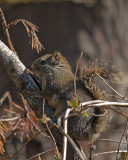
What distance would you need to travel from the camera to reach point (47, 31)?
389 cm

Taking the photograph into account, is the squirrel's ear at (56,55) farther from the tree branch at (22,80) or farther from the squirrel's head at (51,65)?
the tree branch at (22,80)

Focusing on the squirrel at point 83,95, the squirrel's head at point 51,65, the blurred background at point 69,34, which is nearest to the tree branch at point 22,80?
the squirrel at point 83,95

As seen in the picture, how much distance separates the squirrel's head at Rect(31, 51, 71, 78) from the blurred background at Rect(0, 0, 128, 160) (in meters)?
1.19

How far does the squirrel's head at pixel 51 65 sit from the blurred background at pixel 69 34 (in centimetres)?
119

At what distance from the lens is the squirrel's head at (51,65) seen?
2.31m

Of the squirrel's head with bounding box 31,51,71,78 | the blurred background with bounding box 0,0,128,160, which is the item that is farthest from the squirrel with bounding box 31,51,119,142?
the blurred background with bounding box 0,0,128,160

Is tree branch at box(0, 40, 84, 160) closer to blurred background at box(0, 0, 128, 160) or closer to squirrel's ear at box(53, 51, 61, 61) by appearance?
squirrel's ear at box(53, 51, 61, 61)

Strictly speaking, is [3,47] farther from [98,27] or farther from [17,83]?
[98,27]

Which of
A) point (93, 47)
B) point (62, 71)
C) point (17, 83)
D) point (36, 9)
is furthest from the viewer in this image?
point (93, 47)

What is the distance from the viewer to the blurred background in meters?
3.75

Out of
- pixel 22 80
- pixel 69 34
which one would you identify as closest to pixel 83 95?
pixel 22 80

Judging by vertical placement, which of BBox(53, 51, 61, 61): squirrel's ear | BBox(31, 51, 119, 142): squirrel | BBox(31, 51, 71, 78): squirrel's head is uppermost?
BBox(53, 51, 61, 61): squirrel's ear

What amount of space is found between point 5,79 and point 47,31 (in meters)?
0.87

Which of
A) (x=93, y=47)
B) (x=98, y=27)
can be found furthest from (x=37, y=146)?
(x=98, y=27)
